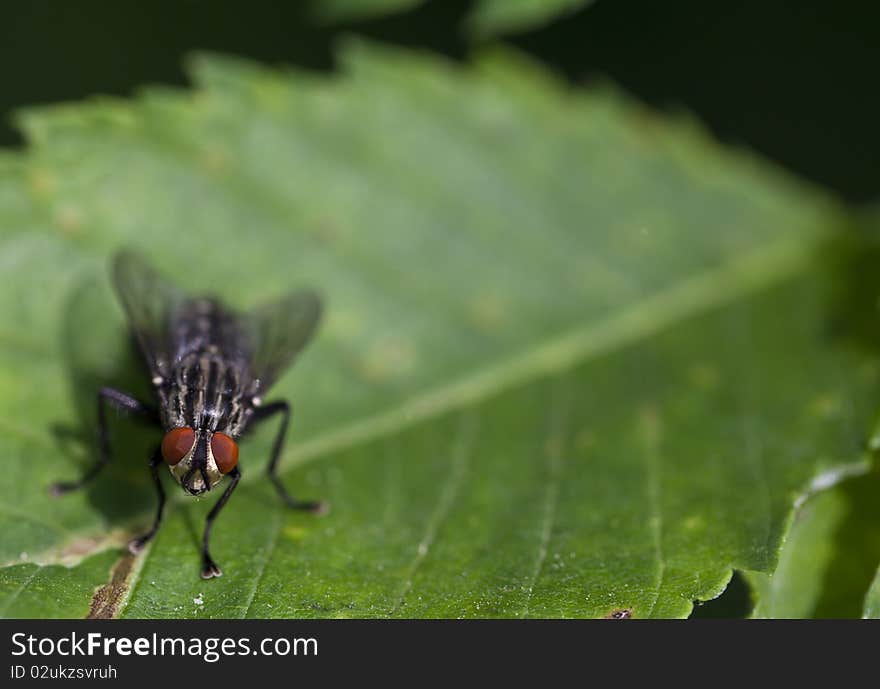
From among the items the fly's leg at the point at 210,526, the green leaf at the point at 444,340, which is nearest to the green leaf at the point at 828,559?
the green leaf at the point at 444,340

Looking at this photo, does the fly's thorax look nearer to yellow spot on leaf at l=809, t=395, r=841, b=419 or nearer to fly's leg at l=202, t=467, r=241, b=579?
fly's leg at l=202, t=467, r=241, b=579

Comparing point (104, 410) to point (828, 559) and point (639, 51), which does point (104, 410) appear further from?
point (639, 51)

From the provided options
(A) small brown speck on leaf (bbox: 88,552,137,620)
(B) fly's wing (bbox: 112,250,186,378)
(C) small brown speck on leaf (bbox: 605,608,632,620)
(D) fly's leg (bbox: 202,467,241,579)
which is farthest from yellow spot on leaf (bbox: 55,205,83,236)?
(C) small brown speck on leaf (bbox: 605,608,632,620)

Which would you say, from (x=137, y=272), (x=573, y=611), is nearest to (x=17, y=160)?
(x=137, y=272)

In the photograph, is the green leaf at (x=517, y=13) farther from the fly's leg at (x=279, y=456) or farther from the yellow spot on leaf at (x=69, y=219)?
the yellow spot on leaf at (x=69, y=219)

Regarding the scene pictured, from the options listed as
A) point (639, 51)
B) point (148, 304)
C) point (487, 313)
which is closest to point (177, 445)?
point (148, 304)
